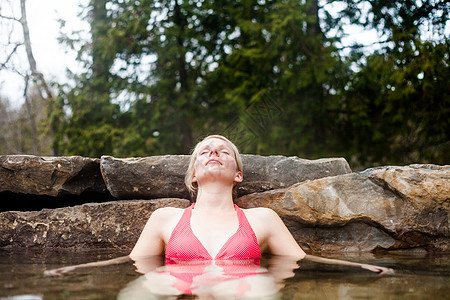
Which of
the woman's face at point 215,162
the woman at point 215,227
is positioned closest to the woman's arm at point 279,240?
the woman at point 215,227

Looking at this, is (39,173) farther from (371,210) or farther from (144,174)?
(371,210)

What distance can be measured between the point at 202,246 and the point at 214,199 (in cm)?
44

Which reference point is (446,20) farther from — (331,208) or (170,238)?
(170,238)

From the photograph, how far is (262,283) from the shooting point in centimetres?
189

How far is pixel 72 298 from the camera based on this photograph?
5.21 feet

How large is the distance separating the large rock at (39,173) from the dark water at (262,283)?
1.12 meters

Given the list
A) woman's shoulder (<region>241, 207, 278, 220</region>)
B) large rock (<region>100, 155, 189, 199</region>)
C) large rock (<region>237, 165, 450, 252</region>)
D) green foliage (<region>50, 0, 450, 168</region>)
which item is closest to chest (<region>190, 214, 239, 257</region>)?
woman's shoulder (<region>241, 207, 278, 220</region>)

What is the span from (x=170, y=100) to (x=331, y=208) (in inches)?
238

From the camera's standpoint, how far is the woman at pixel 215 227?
2639mm

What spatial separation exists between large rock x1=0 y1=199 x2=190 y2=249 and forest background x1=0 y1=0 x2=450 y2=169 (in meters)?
4.18

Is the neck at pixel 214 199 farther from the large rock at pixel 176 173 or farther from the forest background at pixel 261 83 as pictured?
the forest background at pixel 261 83

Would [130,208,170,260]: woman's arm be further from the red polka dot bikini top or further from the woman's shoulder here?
the woman's shoulder

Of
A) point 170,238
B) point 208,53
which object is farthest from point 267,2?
point 170,238

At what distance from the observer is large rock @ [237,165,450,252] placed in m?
3.22
